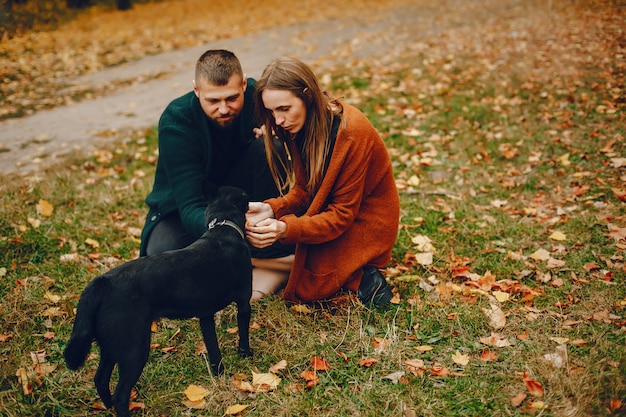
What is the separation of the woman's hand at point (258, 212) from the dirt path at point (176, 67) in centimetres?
393

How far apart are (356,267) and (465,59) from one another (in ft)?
20.5

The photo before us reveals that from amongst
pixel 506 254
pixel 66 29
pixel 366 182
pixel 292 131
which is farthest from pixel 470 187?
pixel 66 29

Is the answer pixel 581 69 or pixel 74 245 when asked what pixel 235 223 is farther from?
pixel 581 69

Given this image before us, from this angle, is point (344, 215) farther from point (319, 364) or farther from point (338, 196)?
point (319, 364)

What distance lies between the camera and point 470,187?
4.75 meters

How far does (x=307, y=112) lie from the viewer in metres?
2.90

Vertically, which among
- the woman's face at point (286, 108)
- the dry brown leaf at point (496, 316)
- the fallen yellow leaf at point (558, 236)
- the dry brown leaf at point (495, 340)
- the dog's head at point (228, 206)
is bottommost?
the dry brown leaf at point (495, 340)

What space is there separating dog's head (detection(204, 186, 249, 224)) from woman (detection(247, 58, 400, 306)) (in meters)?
0.15

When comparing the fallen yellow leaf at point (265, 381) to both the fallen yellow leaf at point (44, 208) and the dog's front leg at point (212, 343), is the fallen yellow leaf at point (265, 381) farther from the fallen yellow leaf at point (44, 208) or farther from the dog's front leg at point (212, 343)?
the fallen yellow leaf at point (44, 208)

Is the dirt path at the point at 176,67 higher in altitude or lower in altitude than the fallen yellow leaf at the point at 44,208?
higher

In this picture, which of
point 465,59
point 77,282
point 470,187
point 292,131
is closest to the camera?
point 292,131

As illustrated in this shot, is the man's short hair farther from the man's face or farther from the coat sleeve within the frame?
the coat sleeve

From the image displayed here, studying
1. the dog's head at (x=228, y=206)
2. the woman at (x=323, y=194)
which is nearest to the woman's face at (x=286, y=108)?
the woman at (x=323, y=194)

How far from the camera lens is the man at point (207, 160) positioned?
2973 millimetres
